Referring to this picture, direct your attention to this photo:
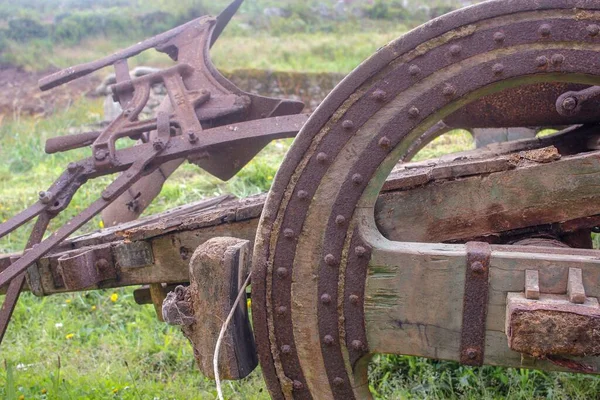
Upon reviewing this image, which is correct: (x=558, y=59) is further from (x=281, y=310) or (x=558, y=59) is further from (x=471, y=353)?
(x=281, y=310)

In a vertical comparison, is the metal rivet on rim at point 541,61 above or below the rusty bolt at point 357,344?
above

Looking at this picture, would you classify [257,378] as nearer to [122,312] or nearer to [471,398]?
[471,398]

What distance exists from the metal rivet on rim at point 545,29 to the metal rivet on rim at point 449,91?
0.25 metres

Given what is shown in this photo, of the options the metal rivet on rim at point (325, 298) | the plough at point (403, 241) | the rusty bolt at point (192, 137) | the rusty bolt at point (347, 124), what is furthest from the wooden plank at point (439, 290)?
the rusty bolt at point (192, 137)

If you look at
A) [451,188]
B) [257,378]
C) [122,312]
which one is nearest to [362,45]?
[122,312]

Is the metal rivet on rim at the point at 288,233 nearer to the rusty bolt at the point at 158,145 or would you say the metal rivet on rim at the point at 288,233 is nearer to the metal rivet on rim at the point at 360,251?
the metal rivet on rim at the point at 360,251

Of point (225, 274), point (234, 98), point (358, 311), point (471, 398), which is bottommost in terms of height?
point (471, 398)

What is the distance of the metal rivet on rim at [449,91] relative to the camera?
1.68 meters

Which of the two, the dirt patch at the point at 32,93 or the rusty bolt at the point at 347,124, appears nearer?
the rusty bolt at the point at 347,124

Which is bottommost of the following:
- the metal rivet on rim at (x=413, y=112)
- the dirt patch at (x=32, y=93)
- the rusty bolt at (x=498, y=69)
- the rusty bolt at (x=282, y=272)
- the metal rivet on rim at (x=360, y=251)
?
the rusty bolt at (x=282, y=272)

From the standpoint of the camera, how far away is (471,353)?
1.74 metres

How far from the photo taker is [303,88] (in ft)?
32.9

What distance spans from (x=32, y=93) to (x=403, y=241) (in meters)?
11.3

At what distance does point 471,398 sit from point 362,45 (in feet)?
31.8
